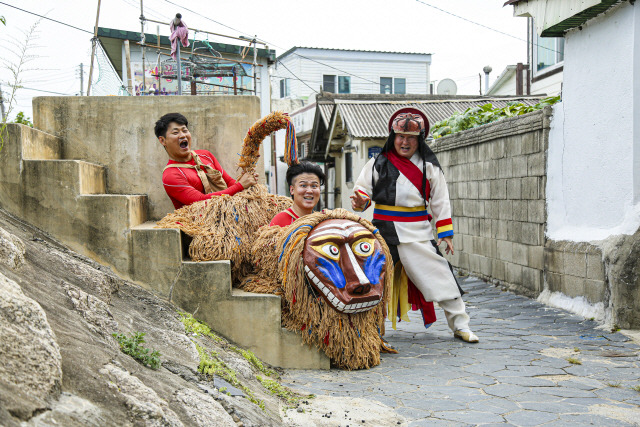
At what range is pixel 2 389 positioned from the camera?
165cm

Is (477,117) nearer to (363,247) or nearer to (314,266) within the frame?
(363,247)

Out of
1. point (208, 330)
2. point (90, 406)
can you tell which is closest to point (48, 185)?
point (208, 330)

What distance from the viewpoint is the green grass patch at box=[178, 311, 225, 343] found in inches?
150

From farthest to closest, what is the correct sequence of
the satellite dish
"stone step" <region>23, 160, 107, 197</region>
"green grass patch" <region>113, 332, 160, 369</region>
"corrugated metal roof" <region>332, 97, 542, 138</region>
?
the satellite dish → "corrugated metal roof" <region>332, 97, 542, 138</region> → "stone step" <region>23, 160, 107, 197</region> → "green grass patch" <region>113, 332, 160, 369</region>

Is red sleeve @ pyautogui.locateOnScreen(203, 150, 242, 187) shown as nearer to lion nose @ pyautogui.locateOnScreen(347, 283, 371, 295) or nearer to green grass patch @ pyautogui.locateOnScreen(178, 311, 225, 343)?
green grass patch @ pyautogui.locateOnScreen(178, 311, 225, 343)

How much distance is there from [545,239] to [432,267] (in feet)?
7.35

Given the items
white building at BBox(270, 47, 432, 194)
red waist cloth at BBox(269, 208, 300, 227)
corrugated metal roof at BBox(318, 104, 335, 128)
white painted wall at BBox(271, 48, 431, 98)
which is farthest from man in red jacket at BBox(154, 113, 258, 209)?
white painted wall at BBox(271, 48, 431, 98)

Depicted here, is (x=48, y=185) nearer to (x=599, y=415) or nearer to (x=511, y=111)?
(x=599, y=415)

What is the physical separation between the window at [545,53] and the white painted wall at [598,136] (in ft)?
17.2

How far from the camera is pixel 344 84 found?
3431cm

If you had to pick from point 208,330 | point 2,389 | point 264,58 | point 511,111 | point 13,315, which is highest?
point 264,58

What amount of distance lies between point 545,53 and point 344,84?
74.9 ft

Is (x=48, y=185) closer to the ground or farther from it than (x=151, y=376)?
farther from it

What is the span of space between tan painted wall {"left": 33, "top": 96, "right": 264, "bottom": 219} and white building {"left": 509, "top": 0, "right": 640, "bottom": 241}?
3.31m
